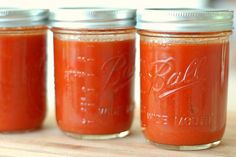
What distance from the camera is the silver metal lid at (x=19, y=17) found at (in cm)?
106

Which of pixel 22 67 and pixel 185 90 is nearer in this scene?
pixel 185 90

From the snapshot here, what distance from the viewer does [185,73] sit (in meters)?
0.94

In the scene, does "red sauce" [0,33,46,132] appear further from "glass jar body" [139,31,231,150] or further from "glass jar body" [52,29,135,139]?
"glass jar body" [139,31,231,150]

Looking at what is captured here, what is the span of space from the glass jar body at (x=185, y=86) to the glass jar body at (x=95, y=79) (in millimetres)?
59

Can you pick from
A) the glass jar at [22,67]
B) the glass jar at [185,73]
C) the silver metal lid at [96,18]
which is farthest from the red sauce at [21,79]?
the glass jar at [185,73]

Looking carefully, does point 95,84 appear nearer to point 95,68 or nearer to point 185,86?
point 95,68

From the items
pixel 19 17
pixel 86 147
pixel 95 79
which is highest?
pixel 19 17

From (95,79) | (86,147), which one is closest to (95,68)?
(95,79)

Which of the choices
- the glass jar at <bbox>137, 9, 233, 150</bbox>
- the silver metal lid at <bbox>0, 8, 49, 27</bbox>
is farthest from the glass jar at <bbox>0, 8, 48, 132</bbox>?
the glass jar at <bbox>137, 9, 233, 150</bbox>

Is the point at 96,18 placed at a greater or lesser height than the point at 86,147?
greater

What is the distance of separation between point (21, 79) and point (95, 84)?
162 mm

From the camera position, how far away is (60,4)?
2.15 m

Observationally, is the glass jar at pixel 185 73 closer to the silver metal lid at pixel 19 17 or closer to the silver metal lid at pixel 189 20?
the silver metal lid at pixel 189 20

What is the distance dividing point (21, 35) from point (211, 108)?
38 centimetres
